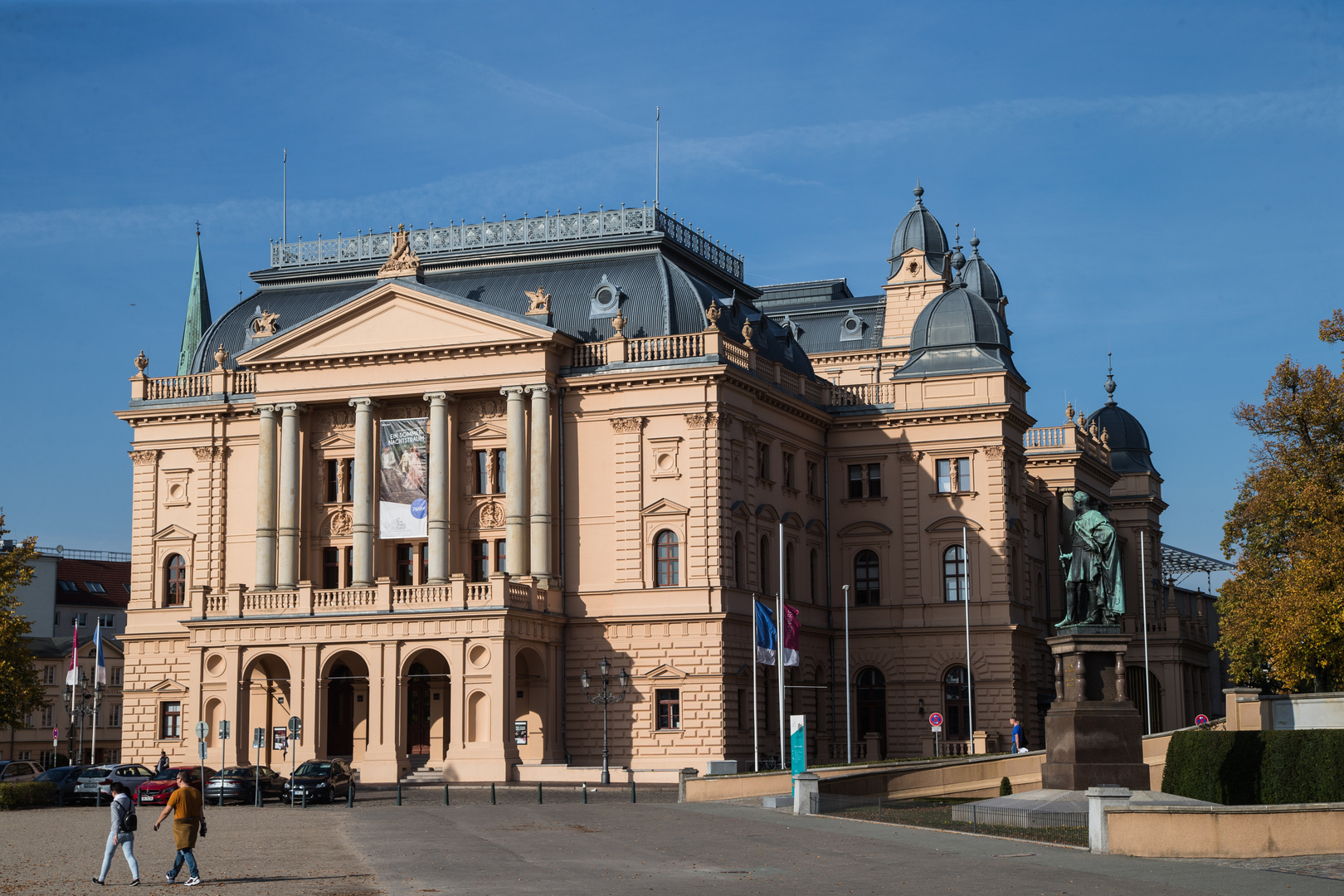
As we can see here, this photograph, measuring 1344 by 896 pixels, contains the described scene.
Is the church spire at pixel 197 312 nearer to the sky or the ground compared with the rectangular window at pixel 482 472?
nearer to the sky

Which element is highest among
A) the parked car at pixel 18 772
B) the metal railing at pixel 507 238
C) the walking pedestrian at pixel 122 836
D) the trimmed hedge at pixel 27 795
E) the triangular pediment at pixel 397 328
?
the metal railing at pixel 507 238

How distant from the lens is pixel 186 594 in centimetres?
7538

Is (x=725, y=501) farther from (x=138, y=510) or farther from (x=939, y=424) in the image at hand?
(x=138, y=510)

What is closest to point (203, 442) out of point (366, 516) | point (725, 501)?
point (366, 516)

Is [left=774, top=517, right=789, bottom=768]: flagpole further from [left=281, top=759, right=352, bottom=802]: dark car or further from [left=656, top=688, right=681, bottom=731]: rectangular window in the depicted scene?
[left=281, top=759, right=352, bottom=802]: dark car

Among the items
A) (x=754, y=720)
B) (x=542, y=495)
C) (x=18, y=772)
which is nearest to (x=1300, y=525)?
(x=754, y=720)

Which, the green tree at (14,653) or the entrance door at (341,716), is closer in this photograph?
the green tree at (14,653)

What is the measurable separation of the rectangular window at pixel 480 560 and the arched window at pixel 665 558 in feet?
22.7

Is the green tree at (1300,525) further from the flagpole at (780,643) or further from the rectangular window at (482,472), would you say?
the rectangular window at (482,472)

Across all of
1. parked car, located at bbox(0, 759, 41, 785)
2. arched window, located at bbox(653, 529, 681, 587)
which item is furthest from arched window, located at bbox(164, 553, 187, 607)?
arched window, located at bbox(653, 529, 681, 587)

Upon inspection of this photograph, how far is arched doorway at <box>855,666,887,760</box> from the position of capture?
75188mm

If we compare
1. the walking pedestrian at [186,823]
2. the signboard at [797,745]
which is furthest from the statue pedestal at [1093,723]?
the walking pedestrian at [186,823]

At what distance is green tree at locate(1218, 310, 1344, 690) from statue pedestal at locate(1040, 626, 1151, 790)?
1243 centimetres

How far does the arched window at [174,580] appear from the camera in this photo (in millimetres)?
75625
